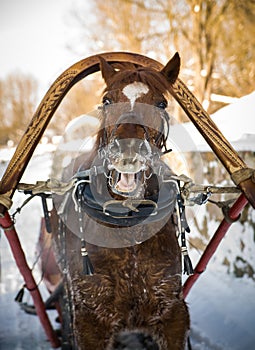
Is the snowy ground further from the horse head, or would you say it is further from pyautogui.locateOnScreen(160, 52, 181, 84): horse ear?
pyautogui.locateOnScreen(160, 52, 181, 84): horse ear

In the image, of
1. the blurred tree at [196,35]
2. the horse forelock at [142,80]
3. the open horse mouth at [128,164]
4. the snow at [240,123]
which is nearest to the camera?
the open horse mouth at [128,164]

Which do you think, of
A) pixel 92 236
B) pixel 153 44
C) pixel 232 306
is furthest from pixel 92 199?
pixel 153 44

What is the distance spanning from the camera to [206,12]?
27.5 feet

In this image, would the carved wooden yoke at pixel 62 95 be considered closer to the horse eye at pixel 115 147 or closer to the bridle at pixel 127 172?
the bridle at pixel 127 172

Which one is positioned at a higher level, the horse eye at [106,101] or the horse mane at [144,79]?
the horse mane at [144,79]

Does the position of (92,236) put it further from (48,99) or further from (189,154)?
(189,154)

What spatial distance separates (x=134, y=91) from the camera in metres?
2.02

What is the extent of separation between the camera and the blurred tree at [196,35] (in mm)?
8352

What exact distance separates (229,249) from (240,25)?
230 inches

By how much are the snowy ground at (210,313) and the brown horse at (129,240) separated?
1507 mm

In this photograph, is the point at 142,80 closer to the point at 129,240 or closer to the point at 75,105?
the point at 129,240

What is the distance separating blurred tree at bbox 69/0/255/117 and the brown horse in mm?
5622

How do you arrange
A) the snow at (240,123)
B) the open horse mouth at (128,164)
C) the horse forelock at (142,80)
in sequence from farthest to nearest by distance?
the snow at (240,123), the horse forelock at (142,80), the open horse mouth at (128,164)

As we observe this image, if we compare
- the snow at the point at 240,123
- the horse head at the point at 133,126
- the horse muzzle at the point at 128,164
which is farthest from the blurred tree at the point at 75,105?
the horse muzzle at the point at 128,164
